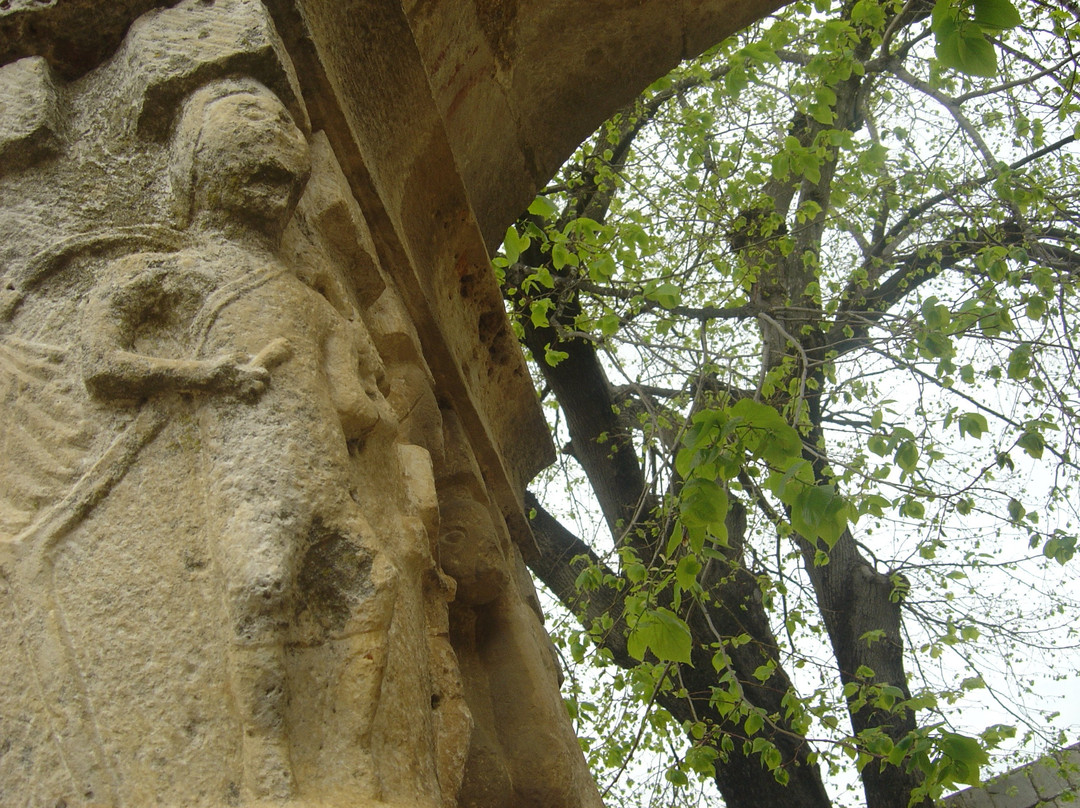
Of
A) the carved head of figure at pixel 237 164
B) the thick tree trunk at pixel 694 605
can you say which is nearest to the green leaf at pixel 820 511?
the carved head of figure at pixel 237 164

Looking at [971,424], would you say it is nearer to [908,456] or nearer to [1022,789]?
[908,456]

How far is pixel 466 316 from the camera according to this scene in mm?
3355

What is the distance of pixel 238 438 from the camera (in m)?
1.70

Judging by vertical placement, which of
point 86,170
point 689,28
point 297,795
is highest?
point 689,28

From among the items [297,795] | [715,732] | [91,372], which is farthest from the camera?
[715,732]

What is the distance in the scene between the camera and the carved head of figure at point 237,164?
1.94m

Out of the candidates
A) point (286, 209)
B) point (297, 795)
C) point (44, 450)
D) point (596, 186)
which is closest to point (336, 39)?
point (286, 209)

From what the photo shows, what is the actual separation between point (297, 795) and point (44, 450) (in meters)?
0.76

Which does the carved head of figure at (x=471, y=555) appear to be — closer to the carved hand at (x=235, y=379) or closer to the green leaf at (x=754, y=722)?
the carved hand at (x=235, y=379)

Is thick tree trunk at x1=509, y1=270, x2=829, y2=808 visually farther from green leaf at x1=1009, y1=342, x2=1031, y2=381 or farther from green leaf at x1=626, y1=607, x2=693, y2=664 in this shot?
green leaf at x1=626, y1=607, x2=693, y2=664

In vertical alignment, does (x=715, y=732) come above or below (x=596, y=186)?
below

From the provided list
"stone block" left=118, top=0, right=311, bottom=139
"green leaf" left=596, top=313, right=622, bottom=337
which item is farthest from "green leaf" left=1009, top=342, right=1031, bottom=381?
"stone block" left=118, top=0, right=311, bottom=139

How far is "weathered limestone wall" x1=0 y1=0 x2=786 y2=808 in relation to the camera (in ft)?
4.99

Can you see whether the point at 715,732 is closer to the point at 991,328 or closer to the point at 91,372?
the point at 991,328
